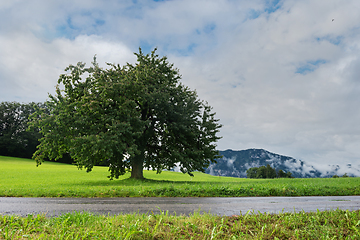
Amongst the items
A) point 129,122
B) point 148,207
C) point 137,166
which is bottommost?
point 148,207

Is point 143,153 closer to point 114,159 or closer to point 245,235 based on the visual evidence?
point 114,159

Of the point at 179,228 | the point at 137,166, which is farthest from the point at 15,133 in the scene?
the point at 179,228

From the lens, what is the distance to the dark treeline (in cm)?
7044

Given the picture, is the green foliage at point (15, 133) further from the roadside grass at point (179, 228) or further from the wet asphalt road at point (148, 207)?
the roadside grass at point (179, 228)

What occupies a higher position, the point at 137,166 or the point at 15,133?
the point at 15,133

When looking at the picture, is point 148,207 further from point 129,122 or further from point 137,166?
point 137,166

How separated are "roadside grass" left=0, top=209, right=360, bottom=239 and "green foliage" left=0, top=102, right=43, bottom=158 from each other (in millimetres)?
77228

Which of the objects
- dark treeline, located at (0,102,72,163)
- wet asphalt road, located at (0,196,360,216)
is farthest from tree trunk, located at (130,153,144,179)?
dark treeline, located at (0,102,72,163)

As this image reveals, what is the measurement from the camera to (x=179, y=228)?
458cm

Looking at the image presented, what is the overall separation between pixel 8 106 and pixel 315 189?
8634 cm

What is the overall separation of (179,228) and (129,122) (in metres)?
15.9

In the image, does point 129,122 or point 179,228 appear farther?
point 129,122

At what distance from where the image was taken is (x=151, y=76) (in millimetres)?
23781

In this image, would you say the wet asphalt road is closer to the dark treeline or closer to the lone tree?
the lone tree
